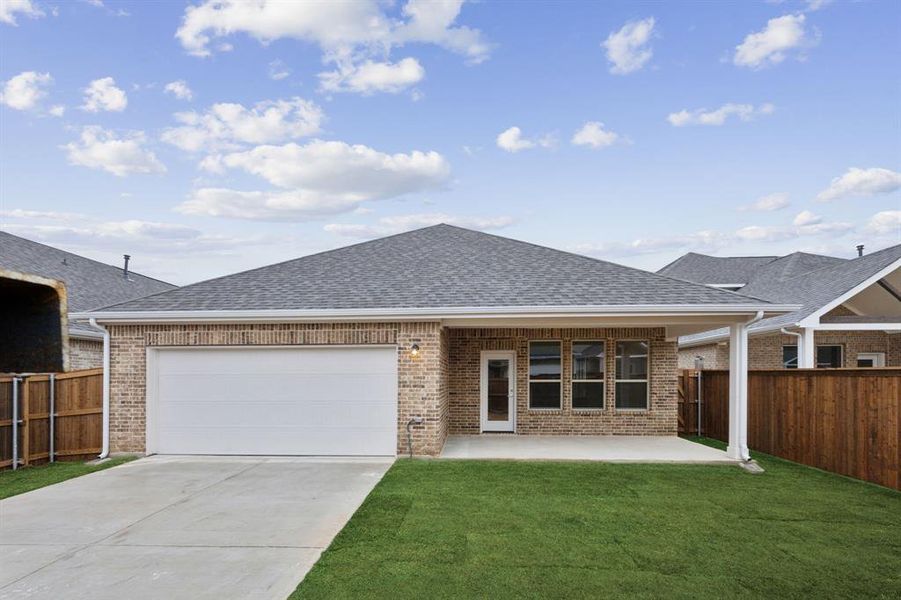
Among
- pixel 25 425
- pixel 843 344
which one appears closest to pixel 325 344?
pixel 25 425

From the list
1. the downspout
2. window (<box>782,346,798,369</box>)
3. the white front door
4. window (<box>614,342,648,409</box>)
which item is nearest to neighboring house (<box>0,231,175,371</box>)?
the downspout

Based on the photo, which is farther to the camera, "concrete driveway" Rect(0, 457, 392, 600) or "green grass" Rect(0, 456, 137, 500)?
"green grass" Rect(0, 456, 137, 500)

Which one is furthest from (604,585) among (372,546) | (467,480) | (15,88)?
(15,88)

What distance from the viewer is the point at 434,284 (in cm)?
1182

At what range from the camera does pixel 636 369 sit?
46.2 ft

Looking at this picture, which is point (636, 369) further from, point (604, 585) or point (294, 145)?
point (294, 145)

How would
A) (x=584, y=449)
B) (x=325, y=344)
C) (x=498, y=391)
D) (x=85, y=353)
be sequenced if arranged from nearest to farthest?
1. (x=325, y=344)
2. (x=584, y=449)
3. (x=498, y=391)
4. (x=85, y=353)

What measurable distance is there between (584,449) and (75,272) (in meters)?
15.7

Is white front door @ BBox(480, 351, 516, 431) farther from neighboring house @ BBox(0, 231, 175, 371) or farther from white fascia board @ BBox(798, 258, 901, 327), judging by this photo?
neighboring house @ BBox(0, 231, 175, 371)

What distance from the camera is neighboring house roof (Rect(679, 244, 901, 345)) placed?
14609 millimetres

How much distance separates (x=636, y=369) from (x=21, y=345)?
1399 centimetres

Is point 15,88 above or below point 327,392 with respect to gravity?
above

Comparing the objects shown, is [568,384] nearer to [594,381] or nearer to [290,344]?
[594,381]

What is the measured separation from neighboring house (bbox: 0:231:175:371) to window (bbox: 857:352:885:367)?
65.9ft
